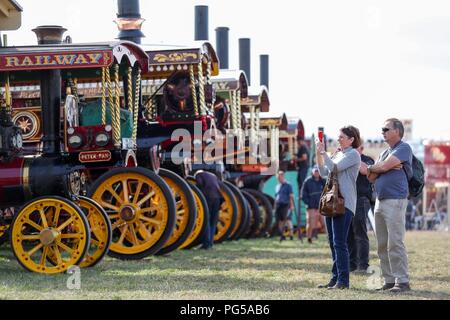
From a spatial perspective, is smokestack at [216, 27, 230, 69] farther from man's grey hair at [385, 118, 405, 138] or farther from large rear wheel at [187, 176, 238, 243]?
man's grey hair at [385, 118, 405, 138]

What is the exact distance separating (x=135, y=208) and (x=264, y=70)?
19845mm

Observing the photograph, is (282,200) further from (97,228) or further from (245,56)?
(97,228)

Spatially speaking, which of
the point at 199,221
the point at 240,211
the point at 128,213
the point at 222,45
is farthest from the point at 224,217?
the point at 222,45

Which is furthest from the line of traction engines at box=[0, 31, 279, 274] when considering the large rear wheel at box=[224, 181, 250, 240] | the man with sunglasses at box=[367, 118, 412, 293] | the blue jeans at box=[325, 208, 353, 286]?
the large rear wheel at box=[224, 181, 250, 240]

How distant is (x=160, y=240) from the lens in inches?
480

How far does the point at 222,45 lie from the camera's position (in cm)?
2688

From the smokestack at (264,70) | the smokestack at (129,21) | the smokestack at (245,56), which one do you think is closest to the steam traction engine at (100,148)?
the smokestack at (129,21)

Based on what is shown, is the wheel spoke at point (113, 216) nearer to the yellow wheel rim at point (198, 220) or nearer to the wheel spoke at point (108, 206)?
the wheel spoke at point (108, 206)

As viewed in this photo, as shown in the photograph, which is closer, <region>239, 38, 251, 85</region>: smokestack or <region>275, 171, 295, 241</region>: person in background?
<region>275, 171, 295, 241</region>: person in background

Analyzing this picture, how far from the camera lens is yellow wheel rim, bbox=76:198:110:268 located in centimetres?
1127

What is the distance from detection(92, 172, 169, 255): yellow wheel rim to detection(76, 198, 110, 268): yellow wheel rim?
564 millimetres
